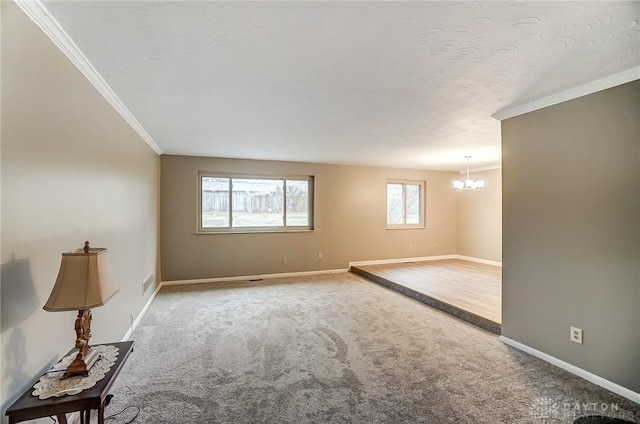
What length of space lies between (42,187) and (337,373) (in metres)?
2.31

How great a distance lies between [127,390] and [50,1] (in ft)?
8.01

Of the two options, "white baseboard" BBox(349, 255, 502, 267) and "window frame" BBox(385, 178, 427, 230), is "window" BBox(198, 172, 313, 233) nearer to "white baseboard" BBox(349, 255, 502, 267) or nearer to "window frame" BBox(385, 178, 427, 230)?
"white baseboard" BBox(349, 255, 502, 267)

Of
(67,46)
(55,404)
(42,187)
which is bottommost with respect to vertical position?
(55,404)

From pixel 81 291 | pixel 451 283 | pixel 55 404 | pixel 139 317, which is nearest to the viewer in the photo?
pixel 55 404

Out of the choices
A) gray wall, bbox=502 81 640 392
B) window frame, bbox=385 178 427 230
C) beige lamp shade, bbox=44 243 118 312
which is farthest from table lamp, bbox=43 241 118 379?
window frame, bbox=385 178 427 230

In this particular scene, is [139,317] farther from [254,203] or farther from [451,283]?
[451,283]

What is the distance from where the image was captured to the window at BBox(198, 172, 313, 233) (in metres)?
5.39

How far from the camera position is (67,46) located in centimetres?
166

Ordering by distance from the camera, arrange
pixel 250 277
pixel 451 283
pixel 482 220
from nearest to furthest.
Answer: pixel 451 283 < pixel 250 277 < pixel 482 220

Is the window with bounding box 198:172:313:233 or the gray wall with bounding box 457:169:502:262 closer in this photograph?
the window with bounding box 198:172:313:233

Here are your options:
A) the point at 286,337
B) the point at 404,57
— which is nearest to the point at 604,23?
the point at 404,57

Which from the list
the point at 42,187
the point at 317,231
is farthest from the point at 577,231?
the point at 317,231

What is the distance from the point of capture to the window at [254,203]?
539cm

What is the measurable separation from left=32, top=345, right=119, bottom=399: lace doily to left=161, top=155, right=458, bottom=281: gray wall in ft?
12.4
